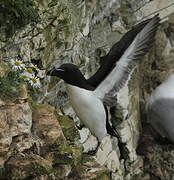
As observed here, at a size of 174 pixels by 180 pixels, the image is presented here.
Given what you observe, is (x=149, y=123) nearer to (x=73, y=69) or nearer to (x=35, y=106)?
(x=73, y=69)

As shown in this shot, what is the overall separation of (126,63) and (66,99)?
1389 millimetres

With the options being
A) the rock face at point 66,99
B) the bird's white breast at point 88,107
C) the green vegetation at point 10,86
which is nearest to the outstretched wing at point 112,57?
the bird's white breast at point 88,107

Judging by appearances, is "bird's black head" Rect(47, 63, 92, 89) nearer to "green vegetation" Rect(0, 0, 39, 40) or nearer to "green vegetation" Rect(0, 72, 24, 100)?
"green vegetation" Rect(0, 72, 24, 100)

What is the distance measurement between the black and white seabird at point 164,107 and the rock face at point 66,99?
0.87 feet

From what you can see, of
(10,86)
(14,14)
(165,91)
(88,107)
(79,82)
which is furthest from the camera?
(165,91)

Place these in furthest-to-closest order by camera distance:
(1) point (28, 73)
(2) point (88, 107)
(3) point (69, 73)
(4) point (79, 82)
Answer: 1. (2) point (88, 107)
2. (4) point (79, 82)
3. (3) point (69, 73)
4. (1) point (28, 73)

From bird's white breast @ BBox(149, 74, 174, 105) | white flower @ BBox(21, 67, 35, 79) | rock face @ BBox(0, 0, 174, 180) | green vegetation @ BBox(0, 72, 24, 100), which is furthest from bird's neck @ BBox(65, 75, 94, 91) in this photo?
bird's white breast @ BBox(149, 74, 174, 105)

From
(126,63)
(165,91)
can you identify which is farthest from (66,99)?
(165,91)

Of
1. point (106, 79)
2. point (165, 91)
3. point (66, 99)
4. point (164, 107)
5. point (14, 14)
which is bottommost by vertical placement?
point (164, 107)

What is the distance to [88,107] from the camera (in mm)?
5289

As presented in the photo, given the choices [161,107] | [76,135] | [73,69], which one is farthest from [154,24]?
[161,107]

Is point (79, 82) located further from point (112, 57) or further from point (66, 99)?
point (66, 99)

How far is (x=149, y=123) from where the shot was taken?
9164 mm

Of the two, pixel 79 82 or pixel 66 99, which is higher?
pixel 79 82
